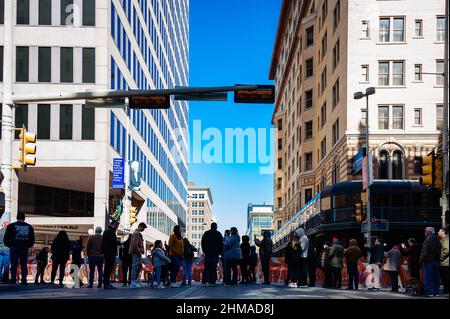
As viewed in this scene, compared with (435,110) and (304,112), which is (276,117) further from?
(435,110)

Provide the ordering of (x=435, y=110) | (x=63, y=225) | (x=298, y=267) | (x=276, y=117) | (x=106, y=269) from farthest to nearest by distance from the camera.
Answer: (x=276, y=117) → (x=435, y=110) → (x=63, y=225) → (x=298, y=267) → (x=106, y=269)

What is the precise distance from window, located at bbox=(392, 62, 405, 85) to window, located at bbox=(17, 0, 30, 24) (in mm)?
25547

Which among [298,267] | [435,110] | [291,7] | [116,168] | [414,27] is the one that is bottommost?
[298,267]

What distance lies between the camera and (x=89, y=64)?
1614 inches

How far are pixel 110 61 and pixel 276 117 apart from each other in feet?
233

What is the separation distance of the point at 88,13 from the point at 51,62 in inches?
151

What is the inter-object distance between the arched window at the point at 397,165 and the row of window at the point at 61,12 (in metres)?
22.7

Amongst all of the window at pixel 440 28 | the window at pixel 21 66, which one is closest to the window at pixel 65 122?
the window at pixel 21 66

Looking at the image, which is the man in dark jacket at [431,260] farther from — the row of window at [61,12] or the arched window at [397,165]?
the arched window at [397,165]

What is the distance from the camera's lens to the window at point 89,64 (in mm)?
40938

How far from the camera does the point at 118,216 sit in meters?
45.1

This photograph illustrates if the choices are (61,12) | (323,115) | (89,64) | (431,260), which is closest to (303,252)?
(431,260)

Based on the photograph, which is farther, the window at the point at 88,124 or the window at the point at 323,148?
the window at the point at 323,148
